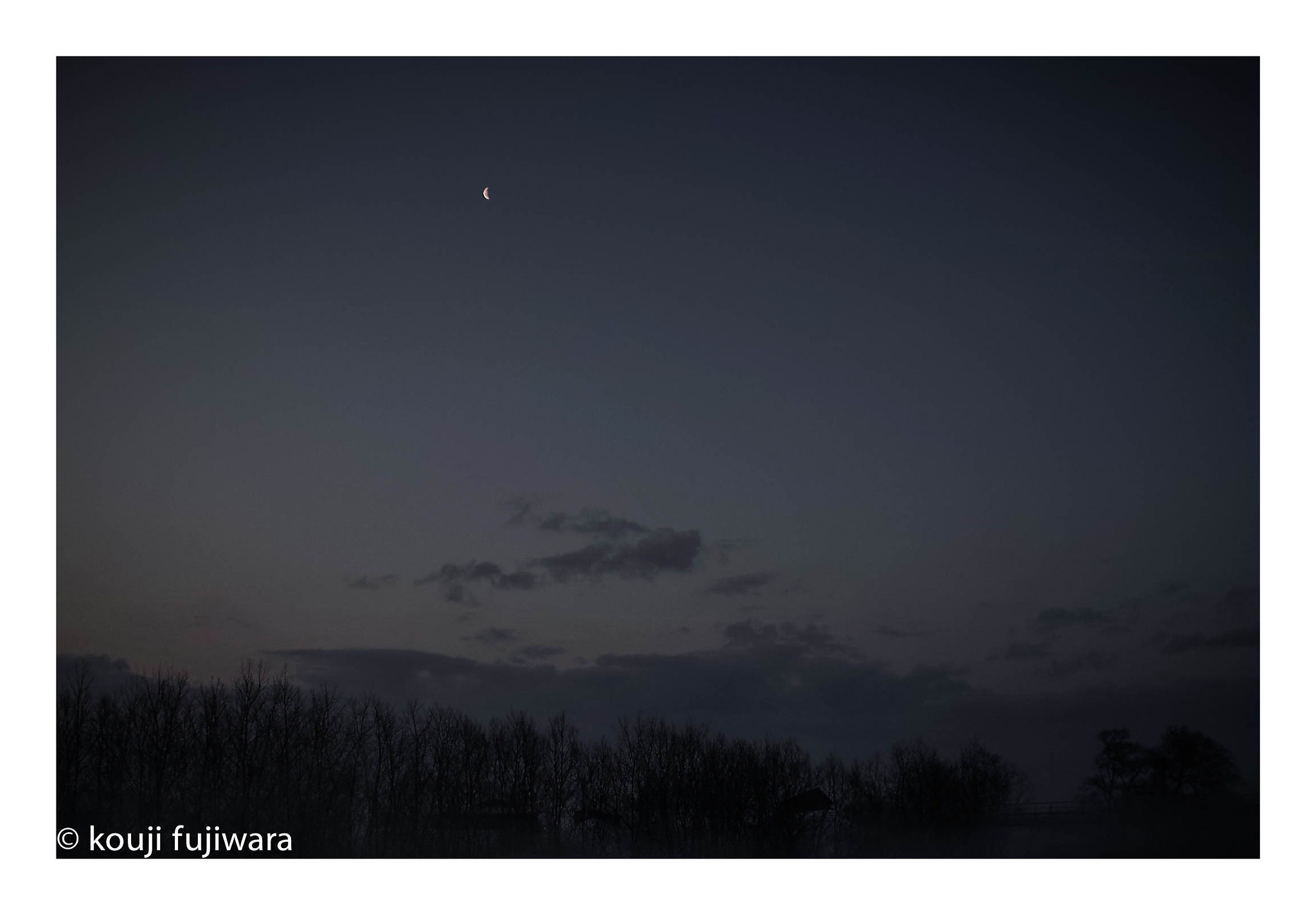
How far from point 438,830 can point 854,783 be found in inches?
782

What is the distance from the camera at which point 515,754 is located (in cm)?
4591

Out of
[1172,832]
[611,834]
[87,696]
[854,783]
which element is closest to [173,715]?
[87,696]

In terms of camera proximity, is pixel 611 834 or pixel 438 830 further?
pixel 611 834

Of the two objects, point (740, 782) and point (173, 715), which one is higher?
point (173, 715)

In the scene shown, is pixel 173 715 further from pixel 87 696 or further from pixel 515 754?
pixel 515 754

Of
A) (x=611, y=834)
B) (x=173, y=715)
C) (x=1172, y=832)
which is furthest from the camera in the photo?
(x=611, y=834)
